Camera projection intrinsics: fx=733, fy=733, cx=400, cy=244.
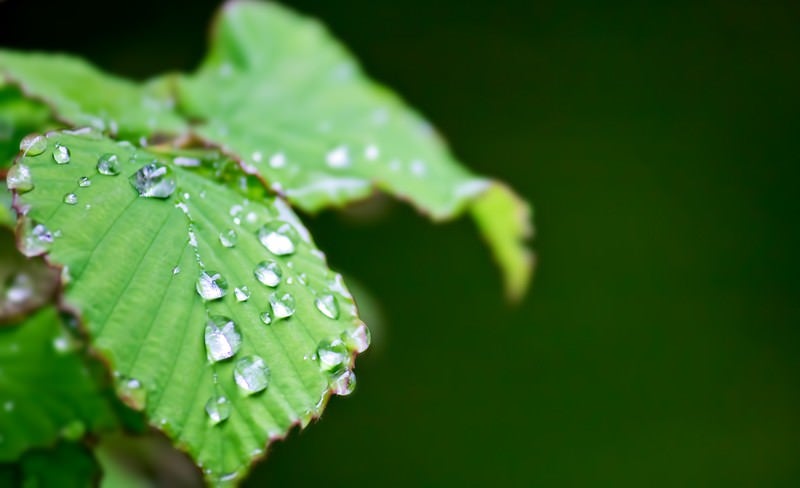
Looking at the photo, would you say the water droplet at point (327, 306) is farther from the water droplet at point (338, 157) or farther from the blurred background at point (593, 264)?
the blurred background at point (593, 264)

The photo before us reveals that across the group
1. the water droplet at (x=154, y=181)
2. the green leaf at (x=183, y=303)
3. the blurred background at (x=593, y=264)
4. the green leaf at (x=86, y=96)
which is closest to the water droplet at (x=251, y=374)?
the green leaf at (x=183, y=303)

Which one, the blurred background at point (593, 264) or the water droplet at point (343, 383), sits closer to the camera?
the water droplet at point (343, 383)

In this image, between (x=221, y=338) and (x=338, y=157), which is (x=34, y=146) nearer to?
(x=221, y=338)

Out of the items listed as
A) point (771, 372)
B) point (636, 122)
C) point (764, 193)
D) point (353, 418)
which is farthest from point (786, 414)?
point (353, 418)

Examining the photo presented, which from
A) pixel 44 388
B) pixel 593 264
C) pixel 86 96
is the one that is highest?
pixel 86 96

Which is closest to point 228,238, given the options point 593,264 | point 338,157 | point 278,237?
point 278,237

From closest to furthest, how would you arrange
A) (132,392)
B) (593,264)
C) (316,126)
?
1. (132,392)
2. (316,126)
3. (593,264)
